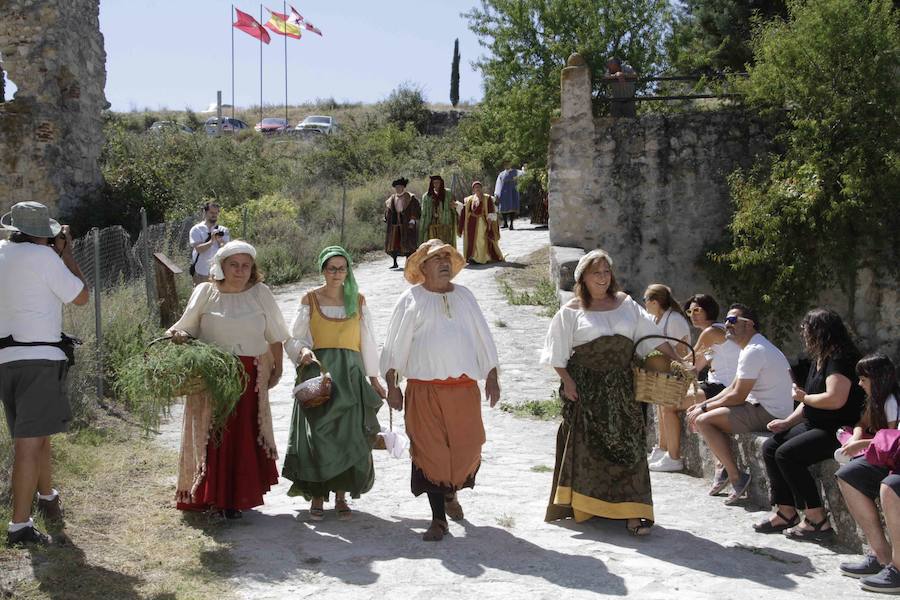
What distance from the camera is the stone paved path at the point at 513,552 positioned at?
16.8ft

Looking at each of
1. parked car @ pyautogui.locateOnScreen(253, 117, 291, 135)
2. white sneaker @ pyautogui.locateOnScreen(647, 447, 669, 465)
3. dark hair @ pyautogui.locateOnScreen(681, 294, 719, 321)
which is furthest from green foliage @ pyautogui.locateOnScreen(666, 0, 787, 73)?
parked car @ pyautogui.locateOnScreen(253, 117, 291, 135)

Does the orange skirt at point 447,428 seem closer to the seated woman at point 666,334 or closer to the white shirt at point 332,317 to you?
the white shirt at point 332,317

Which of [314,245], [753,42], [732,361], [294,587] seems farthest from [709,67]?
[294,587]

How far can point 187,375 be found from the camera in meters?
5.90

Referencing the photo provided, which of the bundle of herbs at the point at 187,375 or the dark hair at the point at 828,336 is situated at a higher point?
the dark hair at the point at 828,336

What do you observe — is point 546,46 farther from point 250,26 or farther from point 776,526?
point 250,26

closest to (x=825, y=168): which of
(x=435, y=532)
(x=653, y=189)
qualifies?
(x=653, y=189)

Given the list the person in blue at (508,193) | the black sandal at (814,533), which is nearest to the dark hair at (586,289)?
the black sandal at (814,533)

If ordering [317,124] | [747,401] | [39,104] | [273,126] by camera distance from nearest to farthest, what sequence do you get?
1. [747,401]
2. [39,104]
3. [317,124]
4. [273,126]

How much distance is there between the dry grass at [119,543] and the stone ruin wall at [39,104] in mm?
10379

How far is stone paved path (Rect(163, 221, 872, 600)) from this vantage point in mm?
5129

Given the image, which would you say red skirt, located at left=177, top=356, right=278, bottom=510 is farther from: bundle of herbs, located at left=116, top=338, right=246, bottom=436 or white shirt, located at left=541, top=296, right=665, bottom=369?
white shirt, located at left=541, top=296, right=665, bottom=369

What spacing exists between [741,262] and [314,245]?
8.06 metres

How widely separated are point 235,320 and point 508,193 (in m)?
17.7
